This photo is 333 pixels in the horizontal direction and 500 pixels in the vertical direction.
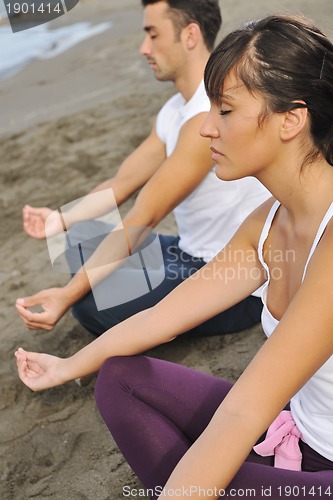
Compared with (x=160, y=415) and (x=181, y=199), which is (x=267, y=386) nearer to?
(x=160, y=415)

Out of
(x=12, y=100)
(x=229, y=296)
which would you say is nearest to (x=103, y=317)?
(x=229, y=296)

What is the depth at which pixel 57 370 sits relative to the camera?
186cm

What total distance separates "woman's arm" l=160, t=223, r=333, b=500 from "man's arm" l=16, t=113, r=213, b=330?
1230 mm

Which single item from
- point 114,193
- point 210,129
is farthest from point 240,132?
point 114,193

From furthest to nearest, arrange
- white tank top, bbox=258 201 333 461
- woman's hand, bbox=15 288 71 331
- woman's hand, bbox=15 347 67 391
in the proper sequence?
woman's hand, bbox=15 288 71 331 < woman's hand, bbox=15 347 67 391 < white tank top, bbox=258 201 333 461

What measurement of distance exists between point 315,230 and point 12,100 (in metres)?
5.88

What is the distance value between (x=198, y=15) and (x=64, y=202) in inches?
65.7

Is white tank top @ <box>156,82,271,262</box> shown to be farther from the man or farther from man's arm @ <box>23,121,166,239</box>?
man's arm @ <box>23,121,166,239</box>

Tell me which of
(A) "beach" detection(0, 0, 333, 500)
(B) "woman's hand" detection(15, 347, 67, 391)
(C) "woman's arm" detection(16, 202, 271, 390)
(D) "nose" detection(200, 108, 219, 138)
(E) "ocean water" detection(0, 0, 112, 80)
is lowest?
(E) "ocean water" detection(0, 0, 112, 80)

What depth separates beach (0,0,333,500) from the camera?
2082 mm

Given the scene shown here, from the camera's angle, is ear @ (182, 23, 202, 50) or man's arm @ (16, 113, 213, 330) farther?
ear @ (182, 23, 202, 50)

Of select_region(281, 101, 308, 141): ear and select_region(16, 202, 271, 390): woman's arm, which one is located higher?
select_region(281, 101, 308, 141): ear

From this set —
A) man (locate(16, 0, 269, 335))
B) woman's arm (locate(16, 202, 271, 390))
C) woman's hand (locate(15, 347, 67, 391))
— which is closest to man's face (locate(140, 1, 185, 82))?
man (locate(16, 0, 269, 335))

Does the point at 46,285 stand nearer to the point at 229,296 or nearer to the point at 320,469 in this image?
the point at 229,296
